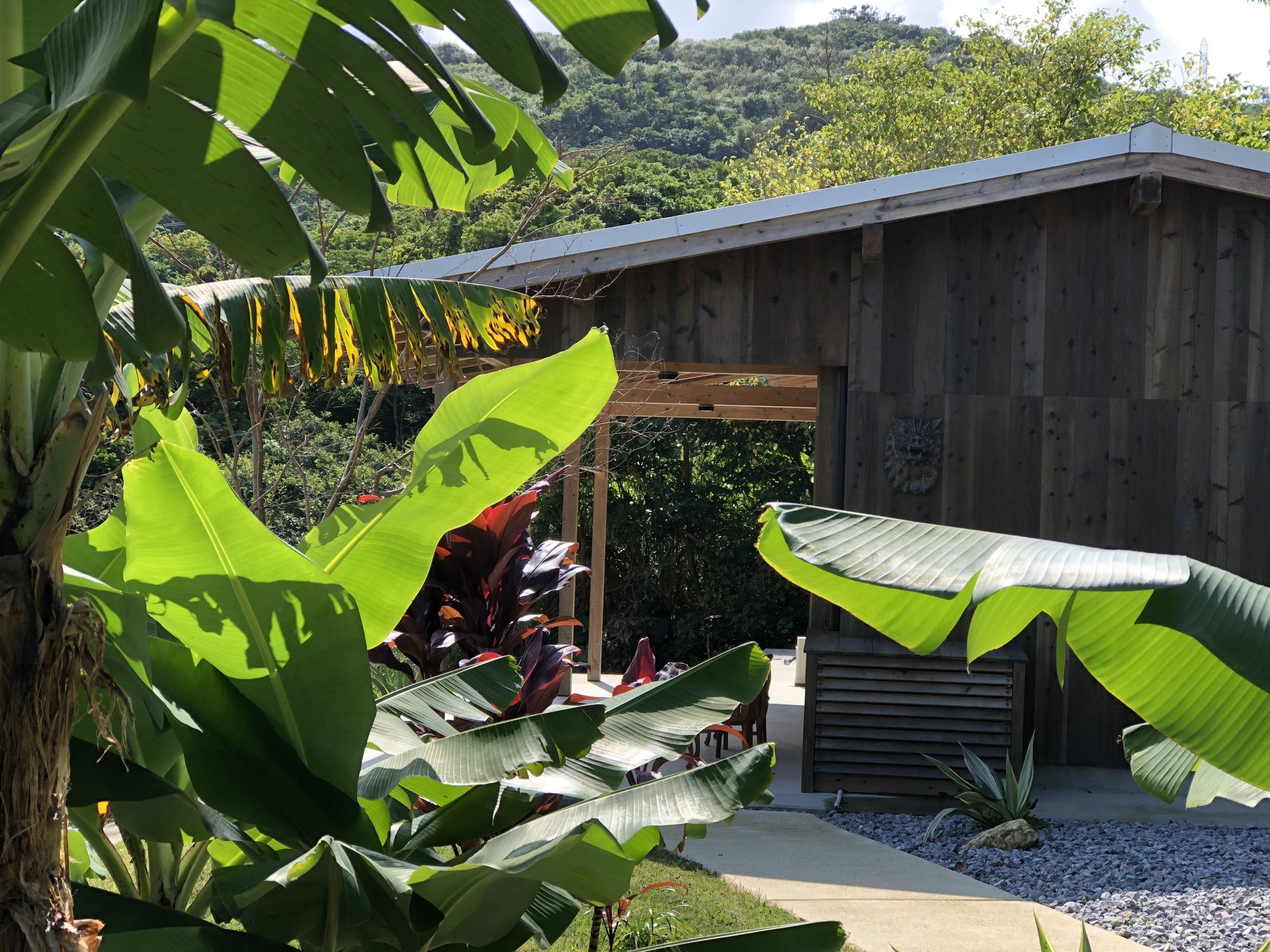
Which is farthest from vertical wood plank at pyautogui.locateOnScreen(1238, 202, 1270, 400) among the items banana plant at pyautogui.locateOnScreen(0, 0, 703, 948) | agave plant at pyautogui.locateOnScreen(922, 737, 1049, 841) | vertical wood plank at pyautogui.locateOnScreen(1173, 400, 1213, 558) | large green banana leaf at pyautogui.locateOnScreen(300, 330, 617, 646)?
banana plant at pyautogui.locateOnScreen(0, 0, 703, 948)

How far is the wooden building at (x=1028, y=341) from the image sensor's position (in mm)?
7512

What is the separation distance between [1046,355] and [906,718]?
278cm

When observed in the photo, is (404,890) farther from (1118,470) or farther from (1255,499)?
(1255,499)

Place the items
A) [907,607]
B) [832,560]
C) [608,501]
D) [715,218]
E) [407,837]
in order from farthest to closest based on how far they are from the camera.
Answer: [608,501] → [715,218] → [407,837] → [907,607] → [832,560]

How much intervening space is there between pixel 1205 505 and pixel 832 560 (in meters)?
7.25

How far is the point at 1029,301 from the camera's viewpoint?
7680 millimetres

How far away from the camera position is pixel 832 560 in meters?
1.37

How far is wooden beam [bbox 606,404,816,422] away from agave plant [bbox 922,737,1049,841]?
484 centimetres

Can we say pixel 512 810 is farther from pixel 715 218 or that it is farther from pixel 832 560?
pixel 715 218

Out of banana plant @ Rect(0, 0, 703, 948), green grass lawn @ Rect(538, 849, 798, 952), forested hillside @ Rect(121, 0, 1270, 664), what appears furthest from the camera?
forested hillside @ Rect(121, 0, 1270, 664)

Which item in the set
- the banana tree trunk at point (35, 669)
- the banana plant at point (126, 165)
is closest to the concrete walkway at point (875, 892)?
the banana tree trunk at point (35, 669)

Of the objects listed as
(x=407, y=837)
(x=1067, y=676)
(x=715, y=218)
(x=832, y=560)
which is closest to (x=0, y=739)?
(x=407, y=837)

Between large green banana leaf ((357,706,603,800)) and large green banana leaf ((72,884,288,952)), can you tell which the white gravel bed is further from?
large green banana leaf ((72,884,288,952))

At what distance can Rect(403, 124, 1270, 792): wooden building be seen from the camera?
7512 mm
